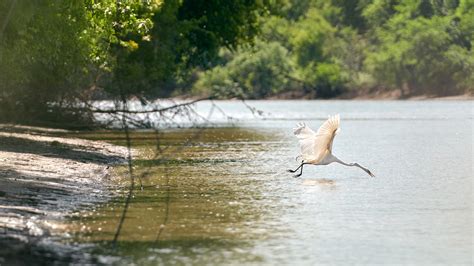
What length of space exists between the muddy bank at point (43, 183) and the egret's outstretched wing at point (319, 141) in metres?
4.03

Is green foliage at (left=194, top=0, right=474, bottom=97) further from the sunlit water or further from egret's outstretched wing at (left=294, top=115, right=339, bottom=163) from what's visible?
egret's outstretched wing at (left=294, top=115, right=339, bottom=163)

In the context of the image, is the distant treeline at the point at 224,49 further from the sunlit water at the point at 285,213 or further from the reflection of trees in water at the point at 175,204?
the sunlit water at the point at 285,213

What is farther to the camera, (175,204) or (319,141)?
(319,141)

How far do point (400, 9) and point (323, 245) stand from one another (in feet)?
349

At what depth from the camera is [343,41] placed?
126 meters

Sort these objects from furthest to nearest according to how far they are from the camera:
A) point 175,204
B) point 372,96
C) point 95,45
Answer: point 372,96
point 95,45
point 175,204

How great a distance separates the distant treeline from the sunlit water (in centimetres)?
349

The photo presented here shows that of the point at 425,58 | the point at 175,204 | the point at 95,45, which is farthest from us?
the point at 425,58

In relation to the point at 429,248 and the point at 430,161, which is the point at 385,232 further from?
the point at 430,161

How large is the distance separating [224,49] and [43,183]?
174 feet

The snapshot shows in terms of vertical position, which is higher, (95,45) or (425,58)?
(425,58)

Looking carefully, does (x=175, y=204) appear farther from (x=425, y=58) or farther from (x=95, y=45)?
(x=425, y=58)

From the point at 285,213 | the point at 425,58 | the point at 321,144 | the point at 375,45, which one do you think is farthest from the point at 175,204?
the point at 375,45

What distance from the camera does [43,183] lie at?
2044 cm
